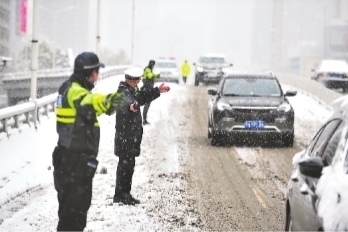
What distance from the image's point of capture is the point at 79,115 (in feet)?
21.2

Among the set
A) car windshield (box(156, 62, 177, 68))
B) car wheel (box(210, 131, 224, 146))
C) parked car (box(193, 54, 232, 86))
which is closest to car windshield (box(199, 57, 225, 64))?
parked car (box(193, 54, 232, 86))

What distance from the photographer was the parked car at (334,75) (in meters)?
38.3

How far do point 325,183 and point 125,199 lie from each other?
5.38m

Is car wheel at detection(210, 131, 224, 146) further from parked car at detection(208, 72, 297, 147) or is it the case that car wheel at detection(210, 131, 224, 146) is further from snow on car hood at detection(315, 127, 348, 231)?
snow on car hood at detection(315, 127, 348, 231)

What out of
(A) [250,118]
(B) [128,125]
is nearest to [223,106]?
(A) [250,118]

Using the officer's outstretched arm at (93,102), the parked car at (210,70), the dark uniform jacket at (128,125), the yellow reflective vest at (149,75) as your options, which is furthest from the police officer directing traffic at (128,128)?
the parked car at (210,70)

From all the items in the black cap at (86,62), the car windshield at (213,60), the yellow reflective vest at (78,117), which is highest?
the car windshield at (213,60)

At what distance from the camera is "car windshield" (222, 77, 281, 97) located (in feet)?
59.2

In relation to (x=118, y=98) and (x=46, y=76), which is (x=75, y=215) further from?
(x=46, y=76)

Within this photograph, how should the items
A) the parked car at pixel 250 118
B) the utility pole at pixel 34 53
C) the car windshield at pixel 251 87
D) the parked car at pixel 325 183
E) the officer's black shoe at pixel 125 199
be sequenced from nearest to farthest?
the parked car at pixel 325 183 → the officer's black shoe at pixel 125 199 → the parked car at pixel 250 118 → the utility pole at pixel 34 53 → the car windshield at pixel 251 87

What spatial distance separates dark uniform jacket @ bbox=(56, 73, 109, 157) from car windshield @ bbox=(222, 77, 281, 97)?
11525 millimetres

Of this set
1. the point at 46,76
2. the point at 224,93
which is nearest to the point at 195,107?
the point at 224,93

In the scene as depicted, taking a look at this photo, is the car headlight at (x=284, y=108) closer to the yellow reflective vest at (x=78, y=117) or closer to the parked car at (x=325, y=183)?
the parked car at (x=325, y=183)

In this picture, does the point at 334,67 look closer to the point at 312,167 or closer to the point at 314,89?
the point at 314,89
